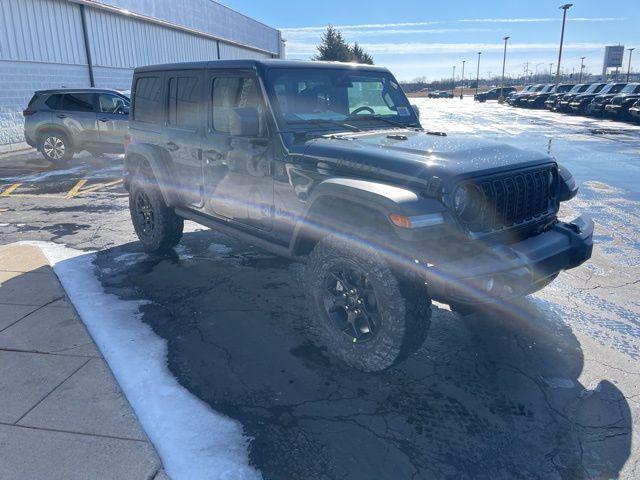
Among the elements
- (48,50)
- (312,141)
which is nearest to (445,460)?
(312,141)

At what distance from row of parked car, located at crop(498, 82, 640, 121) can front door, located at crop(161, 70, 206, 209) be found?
80.5 ft

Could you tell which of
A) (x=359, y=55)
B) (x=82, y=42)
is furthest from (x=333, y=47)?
(x=82, y=42)

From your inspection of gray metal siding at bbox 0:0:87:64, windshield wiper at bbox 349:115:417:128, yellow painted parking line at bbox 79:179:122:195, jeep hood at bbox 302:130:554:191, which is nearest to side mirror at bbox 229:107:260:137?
jeep hood at bbox 302:130:554:191

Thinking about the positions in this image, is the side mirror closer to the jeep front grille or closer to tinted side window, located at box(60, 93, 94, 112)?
the jeep front grille

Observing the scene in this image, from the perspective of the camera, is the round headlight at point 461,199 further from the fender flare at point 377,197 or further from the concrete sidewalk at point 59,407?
the concrete sidewalk at point 59,407

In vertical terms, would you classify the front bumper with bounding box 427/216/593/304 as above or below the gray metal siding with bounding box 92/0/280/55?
below

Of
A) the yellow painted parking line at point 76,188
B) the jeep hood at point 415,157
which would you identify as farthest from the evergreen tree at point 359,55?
the jeep hood at point 415,157

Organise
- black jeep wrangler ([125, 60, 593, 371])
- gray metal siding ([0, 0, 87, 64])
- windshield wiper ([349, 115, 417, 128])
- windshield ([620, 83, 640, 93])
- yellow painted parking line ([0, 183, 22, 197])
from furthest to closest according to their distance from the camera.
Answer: windshield ([620, 83, 640, 93]) < gray metal siding ([0, 0, 87, 64]) < yellow painted parking line ([0, 183, 22, 197]) < windshield wiper ([349, 115, 417, 128]) < black jeep wrangler ([125, 60, 593, 371])

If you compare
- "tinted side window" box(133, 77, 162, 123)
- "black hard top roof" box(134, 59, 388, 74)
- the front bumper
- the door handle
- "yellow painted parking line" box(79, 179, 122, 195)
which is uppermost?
"black hard top roof" box(134, 59, 388, 74)

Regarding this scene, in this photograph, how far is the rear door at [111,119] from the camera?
12.8 metres

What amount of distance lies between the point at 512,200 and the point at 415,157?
2.40 feet

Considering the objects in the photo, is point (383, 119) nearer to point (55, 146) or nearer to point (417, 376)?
point (417, 376)

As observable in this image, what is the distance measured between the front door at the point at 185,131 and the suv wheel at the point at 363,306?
193 centimetres

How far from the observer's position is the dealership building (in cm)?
1559
